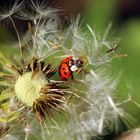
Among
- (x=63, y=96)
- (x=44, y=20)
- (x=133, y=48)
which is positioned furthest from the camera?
(x=133, y=48)

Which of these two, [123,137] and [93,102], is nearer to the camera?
[93,102]

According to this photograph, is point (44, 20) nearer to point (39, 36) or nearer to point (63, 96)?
point (39, 36)

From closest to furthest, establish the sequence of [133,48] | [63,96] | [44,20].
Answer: [63,96], [44,20], [133,48]

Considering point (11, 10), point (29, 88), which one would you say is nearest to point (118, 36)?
point (11, 10)

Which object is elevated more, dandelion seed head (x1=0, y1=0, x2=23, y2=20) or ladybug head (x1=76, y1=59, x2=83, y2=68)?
dandelion seed head (x1=0, y1=0, x2=23, y2=20)

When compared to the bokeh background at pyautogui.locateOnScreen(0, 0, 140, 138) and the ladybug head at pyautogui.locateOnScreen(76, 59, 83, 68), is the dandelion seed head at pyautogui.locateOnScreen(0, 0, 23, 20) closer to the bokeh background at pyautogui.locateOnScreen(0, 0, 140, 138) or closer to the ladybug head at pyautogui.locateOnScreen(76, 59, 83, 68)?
the bokeh background at pyautogui.locateOnScreen(0, 0, 140, 138)

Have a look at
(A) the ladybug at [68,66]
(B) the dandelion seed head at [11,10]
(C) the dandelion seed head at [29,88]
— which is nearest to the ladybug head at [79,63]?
(A) the ladybug at [68,66]

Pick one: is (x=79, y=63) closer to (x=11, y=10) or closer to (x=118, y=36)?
(x=11, y=10)

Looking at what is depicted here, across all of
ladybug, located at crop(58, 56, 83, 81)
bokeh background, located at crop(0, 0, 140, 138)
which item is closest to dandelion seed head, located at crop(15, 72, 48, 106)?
ladybug, located at crop(58, 56, 83, 81)

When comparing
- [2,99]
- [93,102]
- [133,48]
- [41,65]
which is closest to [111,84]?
[93,102]
